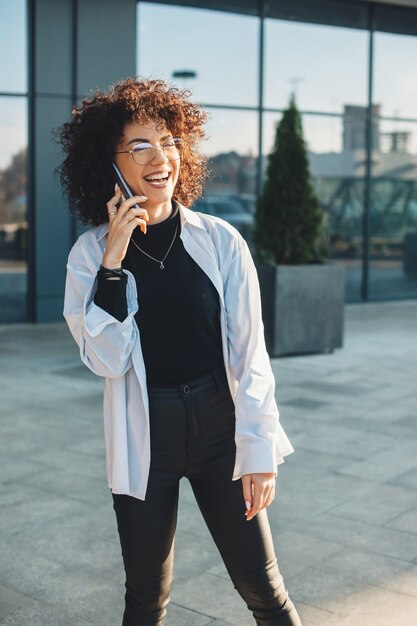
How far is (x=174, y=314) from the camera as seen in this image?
8.25ft

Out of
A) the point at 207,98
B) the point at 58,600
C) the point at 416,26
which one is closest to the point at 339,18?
the point at 416,26

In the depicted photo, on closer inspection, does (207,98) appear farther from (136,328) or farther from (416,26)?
(136,328)

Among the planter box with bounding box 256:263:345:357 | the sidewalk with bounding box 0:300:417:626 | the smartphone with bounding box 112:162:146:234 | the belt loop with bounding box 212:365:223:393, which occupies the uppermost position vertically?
the smartphone with bounding box 112:162:146:234

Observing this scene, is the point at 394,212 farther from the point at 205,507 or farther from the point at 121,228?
the point at 121,228

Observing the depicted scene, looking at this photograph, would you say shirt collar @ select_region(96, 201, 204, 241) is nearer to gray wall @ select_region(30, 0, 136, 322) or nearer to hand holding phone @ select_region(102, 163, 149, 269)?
hand holding phone @ select_region(102, 163, 149, 269)

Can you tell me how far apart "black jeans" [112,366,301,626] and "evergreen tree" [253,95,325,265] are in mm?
7238

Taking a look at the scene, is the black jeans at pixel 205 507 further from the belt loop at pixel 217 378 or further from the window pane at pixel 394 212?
the window pane at pixel 394 212

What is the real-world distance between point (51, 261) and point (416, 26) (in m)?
7.47

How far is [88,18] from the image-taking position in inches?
475

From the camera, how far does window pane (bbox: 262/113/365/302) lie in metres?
14.1

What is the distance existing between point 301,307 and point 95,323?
732 centimetres

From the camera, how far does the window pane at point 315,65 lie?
45.1ft

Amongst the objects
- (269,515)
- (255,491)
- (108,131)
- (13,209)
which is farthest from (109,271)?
(13,209)

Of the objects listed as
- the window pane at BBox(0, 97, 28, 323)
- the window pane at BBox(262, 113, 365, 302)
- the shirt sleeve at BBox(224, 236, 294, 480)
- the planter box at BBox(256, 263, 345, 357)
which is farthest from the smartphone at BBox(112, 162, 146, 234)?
the window pane at BBox(262, 113, 365, 302)
